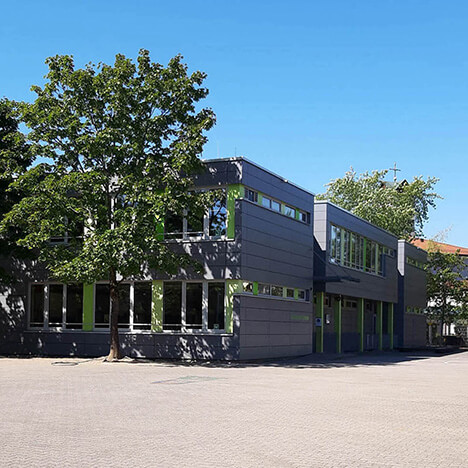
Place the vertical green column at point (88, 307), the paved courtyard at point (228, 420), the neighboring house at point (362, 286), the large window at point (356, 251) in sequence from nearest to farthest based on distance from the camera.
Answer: the paved courtyard at point (228, 420) → the vertical green column at point (88, 307) → the neighboring house at point (362, 286) → the large window at point (356, 251)

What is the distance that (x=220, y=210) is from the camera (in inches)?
1070

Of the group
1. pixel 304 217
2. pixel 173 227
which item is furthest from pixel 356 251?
pixel 173 227

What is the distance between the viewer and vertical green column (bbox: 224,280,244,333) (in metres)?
26.5

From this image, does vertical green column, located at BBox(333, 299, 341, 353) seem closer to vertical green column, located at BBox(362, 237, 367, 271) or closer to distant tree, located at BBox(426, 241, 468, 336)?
vertical green column, located at BBox(362, 237, 367, 271)

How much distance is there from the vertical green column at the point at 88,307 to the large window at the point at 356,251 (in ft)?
39.1

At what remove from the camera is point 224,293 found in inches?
1058

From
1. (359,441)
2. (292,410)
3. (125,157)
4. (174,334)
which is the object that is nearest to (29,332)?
(174,334)

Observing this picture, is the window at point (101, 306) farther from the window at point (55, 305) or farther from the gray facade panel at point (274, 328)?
the gray facade panel at point (274, 328)

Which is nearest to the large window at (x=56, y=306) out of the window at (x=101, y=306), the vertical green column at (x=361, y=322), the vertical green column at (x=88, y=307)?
the vertical green column at (x=88, y=307)

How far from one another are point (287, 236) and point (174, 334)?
6660 mm

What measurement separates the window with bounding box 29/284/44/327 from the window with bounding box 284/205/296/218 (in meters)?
10.7

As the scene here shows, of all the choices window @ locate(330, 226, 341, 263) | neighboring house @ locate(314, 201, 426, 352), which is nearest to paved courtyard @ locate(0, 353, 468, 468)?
neighboring house @ locate(314, 201, 426, 352)

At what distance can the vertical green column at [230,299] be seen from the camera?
87.0ft

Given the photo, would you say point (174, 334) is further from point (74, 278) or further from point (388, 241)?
point (388, 241)
